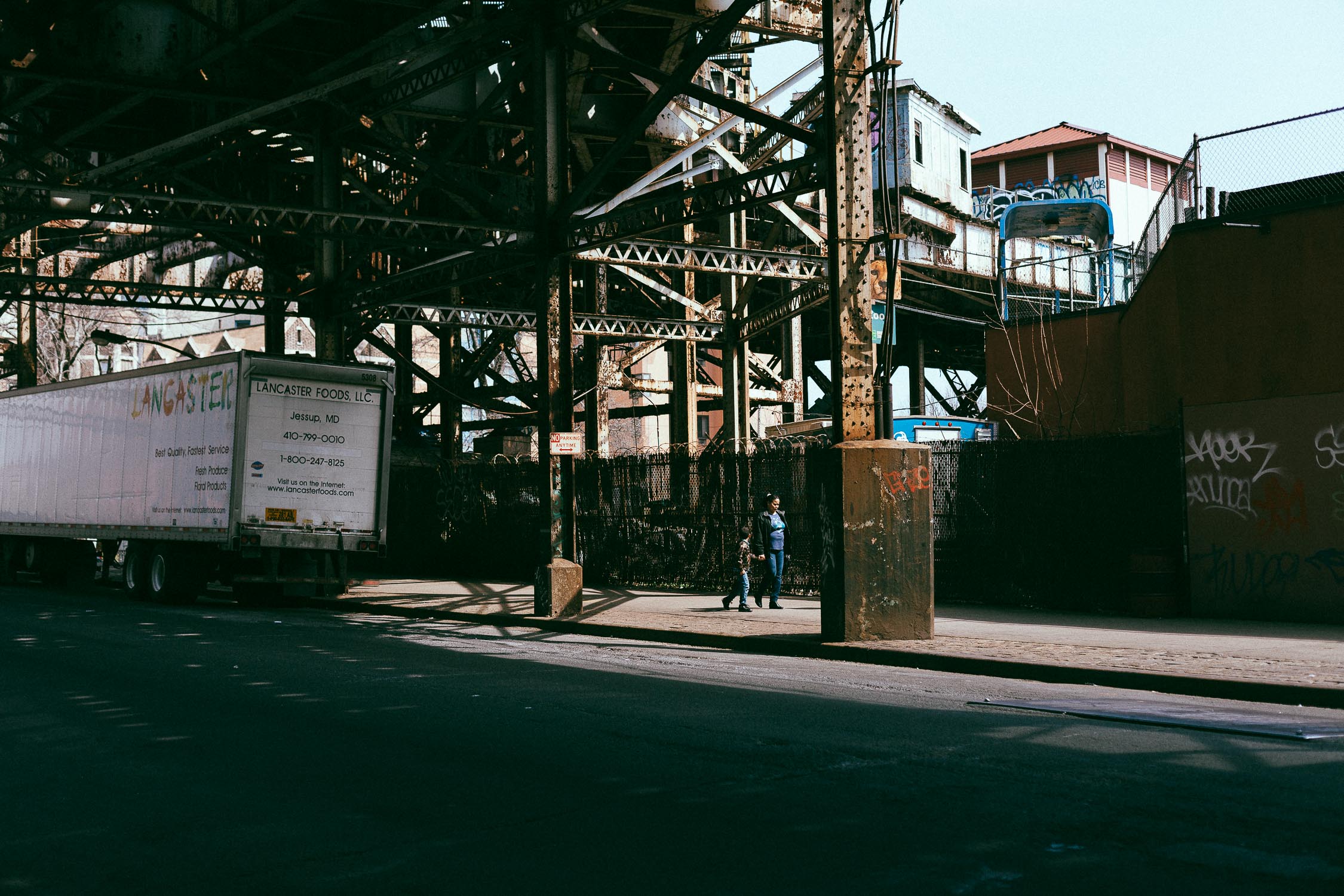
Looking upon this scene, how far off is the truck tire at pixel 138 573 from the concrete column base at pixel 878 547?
44.4ft

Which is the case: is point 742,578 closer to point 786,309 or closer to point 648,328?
point 786,309

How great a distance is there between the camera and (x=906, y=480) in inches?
563

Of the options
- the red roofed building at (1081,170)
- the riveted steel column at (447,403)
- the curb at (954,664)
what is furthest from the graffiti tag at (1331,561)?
the red roofed building at (1081,170)

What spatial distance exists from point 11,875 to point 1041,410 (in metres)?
19.5

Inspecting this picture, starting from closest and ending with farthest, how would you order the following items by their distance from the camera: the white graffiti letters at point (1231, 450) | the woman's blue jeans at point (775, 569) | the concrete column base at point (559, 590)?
the white graffiti letters at point (1231, 450), the concrete column base at point (559, 590), the woman's blue jeans at point (775, 569)

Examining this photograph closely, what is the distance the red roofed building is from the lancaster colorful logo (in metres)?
48.7

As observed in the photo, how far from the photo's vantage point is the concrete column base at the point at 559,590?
60.1ft

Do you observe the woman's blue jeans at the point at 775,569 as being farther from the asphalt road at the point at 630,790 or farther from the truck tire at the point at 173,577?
the truck tire at the point at 173,577

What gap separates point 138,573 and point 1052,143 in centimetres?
5708

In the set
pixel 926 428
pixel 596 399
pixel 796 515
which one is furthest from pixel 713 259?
pixel 596 399

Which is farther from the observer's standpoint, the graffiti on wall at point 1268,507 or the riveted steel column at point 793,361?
the riveted steel column at point 793,361

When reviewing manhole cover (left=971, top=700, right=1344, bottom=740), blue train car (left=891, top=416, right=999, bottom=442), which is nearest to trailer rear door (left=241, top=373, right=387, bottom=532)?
manhole cover (left=971, top=700, right=1344, bottom=740)

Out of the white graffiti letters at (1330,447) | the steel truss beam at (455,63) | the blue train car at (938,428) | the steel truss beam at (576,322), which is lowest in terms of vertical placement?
the white graffiti letters at (1330,447)

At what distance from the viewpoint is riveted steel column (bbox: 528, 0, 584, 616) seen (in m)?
18.5
